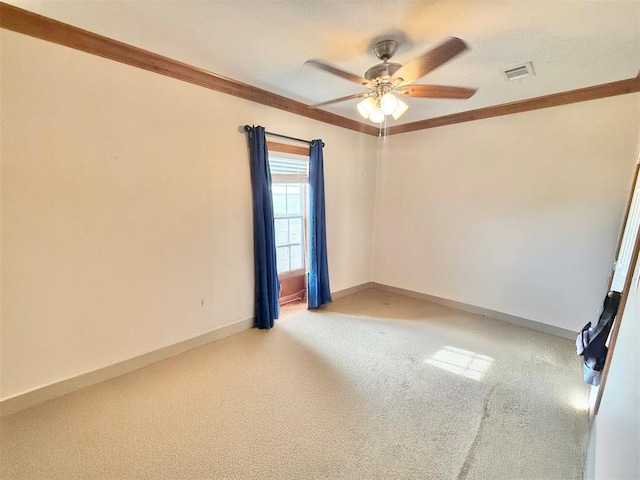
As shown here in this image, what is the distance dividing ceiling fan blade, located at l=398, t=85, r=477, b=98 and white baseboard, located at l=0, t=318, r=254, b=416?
2653 mm

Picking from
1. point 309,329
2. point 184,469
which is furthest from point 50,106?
point 309,329

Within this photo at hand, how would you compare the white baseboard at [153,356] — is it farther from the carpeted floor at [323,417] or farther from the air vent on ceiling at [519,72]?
the air vent on ceiling at [519,72]

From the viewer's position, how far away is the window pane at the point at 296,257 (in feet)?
12.5

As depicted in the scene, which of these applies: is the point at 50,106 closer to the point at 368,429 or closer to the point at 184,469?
the point at 184,469

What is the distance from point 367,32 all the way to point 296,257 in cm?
261

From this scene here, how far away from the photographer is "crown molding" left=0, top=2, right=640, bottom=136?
178cm

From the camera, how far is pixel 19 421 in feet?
6.01

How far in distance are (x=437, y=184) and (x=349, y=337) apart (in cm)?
232

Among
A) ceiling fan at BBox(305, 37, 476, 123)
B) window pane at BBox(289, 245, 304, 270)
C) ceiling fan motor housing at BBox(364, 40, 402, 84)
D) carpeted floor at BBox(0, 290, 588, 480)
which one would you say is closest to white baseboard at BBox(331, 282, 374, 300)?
window pane at BBox(289, 245, 304, 270)

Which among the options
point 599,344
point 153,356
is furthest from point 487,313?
point 153,356

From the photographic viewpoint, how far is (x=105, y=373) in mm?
2248

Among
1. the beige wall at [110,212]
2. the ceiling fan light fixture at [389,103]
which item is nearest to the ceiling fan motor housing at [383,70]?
the ceiling fan light fixture at [389,103]

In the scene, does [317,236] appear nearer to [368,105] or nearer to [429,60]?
[368,105]

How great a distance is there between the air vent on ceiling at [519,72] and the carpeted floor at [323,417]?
8.04 feet
